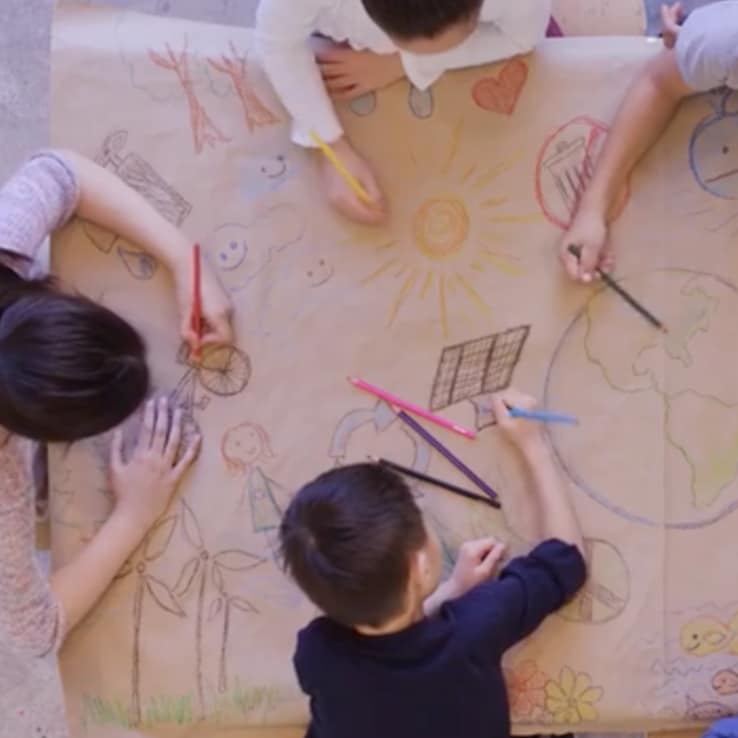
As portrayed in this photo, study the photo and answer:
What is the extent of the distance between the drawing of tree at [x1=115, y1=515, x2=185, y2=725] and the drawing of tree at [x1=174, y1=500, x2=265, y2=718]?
10 mm

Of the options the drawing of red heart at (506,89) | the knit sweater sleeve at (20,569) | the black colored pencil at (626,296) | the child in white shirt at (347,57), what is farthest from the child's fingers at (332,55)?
the knit sweater sleeve at (20,569)

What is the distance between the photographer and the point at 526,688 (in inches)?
30.7

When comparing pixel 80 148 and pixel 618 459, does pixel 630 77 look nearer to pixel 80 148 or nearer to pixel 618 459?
pixel 618 459

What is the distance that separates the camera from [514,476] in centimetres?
79

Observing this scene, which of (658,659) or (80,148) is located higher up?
(80,148)

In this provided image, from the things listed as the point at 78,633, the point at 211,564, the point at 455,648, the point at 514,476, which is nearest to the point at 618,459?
the point at 514,476

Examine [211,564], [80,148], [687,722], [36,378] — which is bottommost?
[687,722]

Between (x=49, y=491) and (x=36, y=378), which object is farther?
(x=49, y=491)

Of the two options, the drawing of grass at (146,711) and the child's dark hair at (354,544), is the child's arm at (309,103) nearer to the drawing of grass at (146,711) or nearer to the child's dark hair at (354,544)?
the child's dark hair at (354,544)

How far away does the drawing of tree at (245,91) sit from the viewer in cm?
83

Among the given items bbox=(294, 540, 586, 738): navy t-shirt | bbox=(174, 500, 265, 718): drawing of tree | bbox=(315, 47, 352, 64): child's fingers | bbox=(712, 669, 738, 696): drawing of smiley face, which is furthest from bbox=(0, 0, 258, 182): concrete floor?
bbox=(712, 669, 738, 696): drawing of smiley face

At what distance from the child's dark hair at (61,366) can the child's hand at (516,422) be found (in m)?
0.24

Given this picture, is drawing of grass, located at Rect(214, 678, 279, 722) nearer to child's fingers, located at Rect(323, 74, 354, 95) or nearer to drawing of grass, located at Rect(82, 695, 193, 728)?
drawing of grass, located at Rect(82, 695, 193, 728)

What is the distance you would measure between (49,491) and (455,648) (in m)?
0.31
